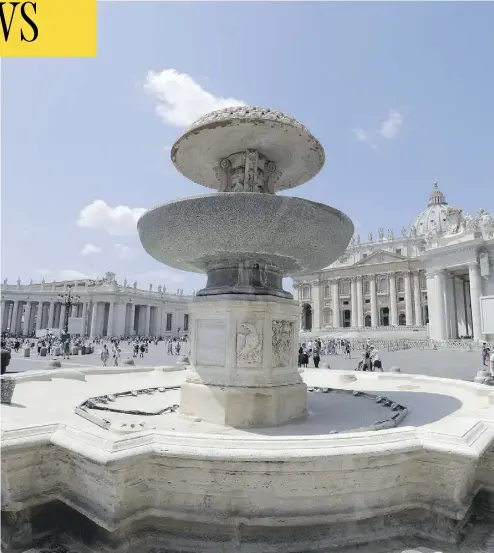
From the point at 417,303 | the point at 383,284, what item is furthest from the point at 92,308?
the point at 417,303

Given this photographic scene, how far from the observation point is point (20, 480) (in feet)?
10.6

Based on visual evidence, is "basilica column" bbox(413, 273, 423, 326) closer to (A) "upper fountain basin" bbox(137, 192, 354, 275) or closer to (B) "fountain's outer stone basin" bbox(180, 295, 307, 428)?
(A) "upper fountain basin" bbox(137, 192, 354, 275)

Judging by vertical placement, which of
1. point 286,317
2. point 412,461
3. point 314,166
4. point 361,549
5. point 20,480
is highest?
point 314,166

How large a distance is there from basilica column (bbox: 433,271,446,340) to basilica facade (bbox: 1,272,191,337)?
5316cm

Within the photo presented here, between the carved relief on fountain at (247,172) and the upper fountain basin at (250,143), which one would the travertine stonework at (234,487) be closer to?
the carved relief on fountain at (247,172)

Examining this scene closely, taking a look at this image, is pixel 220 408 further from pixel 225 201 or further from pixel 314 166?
pixel 314 166

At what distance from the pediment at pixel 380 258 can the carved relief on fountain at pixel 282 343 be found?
70421mm

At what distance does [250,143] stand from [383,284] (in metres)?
71.4

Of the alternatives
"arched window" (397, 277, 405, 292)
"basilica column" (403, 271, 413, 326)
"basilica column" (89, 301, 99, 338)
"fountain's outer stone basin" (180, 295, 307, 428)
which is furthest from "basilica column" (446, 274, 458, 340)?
"basilica column" (89, 301, 99, 338)

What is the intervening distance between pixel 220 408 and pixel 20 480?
2.12 meters

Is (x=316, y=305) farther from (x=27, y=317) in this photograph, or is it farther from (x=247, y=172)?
(x=247, y=172)

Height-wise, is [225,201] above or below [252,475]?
above

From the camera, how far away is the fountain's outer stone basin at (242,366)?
4703mm

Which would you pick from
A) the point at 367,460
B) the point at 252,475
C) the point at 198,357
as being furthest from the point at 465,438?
the point at 198,357
